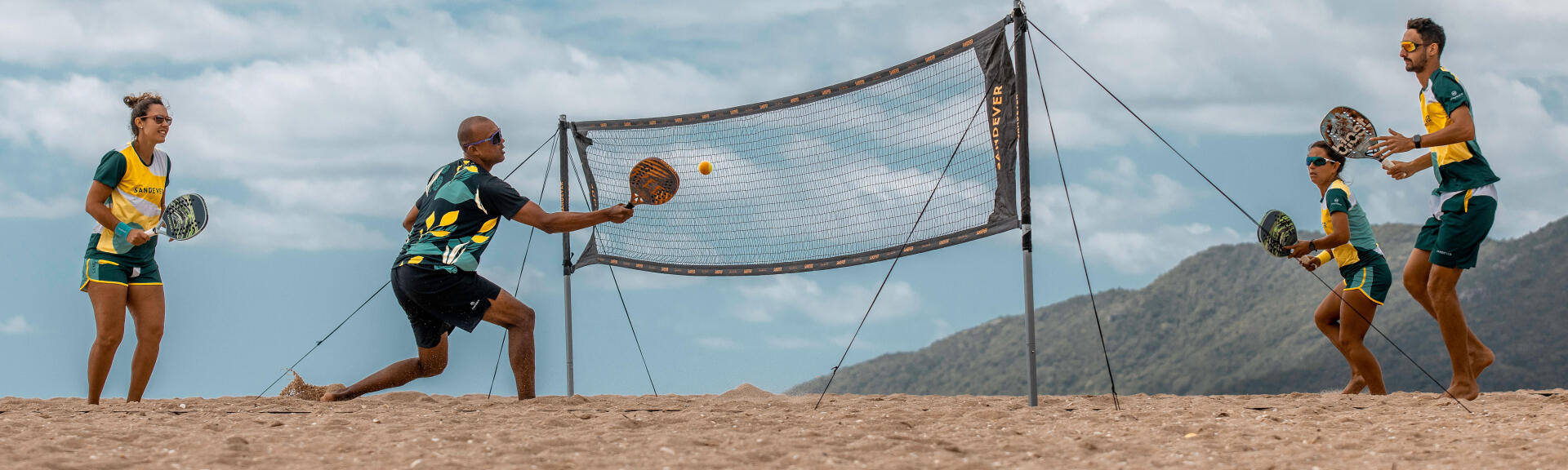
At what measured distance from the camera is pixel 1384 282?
20.5ft

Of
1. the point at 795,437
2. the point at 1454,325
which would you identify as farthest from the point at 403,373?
the point at 1454,325

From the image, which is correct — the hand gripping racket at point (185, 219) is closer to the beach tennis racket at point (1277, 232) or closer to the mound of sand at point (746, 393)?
the mound of sand at point (746, 393)

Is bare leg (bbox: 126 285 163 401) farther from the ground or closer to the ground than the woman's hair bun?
closer to the ground

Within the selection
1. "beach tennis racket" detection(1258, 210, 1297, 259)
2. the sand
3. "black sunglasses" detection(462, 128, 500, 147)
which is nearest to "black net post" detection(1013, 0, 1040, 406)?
the sand

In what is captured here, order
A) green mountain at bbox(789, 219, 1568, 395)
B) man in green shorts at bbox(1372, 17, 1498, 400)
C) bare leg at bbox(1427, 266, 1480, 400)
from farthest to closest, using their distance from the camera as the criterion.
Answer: green mountain at bbox(789, 219, 1568, 395) → bare leg at bbox(1427, 266, 1480, 400) → man in green shorts at bbox(1372, 17, 1498, 400)

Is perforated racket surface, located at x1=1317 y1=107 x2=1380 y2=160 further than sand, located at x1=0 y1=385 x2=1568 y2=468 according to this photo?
Yes

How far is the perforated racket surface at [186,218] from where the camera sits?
5844 mm

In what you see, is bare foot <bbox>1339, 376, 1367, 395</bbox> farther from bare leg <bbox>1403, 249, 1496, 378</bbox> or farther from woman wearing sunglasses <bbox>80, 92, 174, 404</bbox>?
woman wearing sunglasses <bbox>80, 92, 174, 404</bbox>

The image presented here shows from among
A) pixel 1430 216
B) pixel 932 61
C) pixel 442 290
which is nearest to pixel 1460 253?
pixel 1430 216

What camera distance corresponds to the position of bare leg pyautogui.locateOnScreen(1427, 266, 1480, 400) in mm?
5598

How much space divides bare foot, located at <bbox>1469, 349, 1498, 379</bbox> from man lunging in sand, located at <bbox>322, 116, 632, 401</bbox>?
4.48 meters

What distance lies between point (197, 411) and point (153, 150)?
5.61 feet

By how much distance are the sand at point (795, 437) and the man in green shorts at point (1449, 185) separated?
1.37ft

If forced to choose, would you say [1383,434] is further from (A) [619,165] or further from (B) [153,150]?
(B) [153,150]
